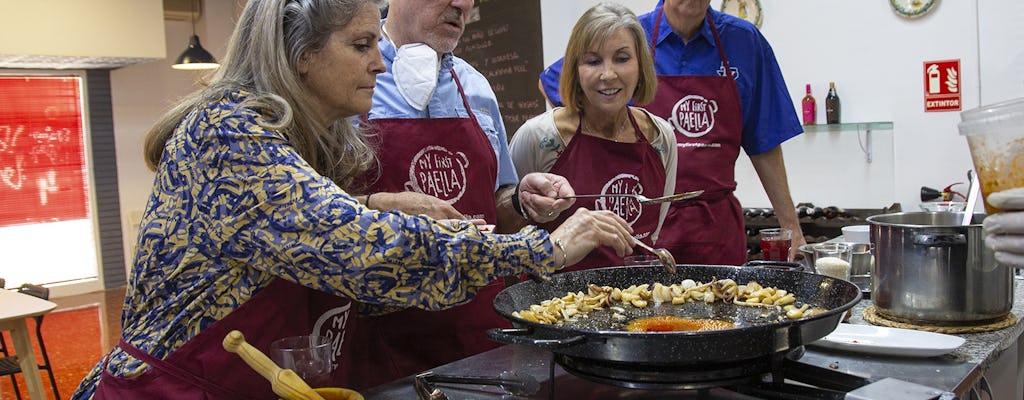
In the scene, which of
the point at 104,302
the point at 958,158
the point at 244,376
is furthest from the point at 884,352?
the point at 104,302

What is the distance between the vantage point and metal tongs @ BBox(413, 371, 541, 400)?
1471mm

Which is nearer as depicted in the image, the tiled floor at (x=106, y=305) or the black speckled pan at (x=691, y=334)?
the black speckled pan at (x=691, y=334)

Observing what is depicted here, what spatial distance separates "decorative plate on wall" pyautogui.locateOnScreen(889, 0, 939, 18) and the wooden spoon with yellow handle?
465cm

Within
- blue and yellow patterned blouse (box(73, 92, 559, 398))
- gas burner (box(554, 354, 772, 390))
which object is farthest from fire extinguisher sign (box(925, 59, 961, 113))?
blue and yellow patterned blouse (box(73, 92, 559, 398))

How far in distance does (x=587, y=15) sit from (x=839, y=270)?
1161mm

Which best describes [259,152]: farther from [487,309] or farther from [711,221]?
[711,221]

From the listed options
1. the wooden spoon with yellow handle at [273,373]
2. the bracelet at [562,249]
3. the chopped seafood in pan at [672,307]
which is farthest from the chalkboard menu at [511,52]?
the wooden spoon with yellow handle at [273,373]

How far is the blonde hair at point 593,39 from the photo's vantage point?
277 centimetres

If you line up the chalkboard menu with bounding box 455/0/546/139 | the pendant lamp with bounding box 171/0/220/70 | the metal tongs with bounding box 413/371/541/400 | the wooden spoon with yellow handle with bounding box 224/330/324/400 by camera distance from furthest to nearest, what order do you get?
1. the pendant lamp with bounding box 171/0/220/70
2. the chalkboard menu with bounding box 455/0/546/139
3. the metal tongs with bounding box 413/371/541/400
4. the wooden spoon with yellow handle with bounding box 224/330/324/400

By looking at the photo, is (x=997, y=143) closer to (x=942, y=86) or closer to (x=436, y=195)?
(x=436, y=195)

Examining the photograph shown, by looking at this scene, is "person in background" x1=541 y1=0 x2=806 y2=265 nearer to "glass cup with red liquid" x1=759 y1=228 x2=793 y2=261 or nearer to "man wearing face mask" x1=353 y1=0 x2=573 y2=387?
"glass cup with red liquid" x1=759 y1=228 x2=793 y2=261

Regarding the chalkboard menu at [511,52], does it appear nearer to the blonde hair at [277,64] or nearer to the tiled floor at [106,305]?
the tiled floor at [106,305]

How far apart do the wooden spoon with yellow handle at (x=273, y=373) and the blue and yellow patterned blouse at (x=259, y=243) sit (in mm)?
156

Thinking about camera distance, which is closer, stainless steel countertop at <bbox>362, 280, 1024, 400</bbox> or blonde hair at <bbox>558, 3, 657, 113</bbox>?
stainless steel countertop at <bbox>362, 280, 1024, 400</bbox>
